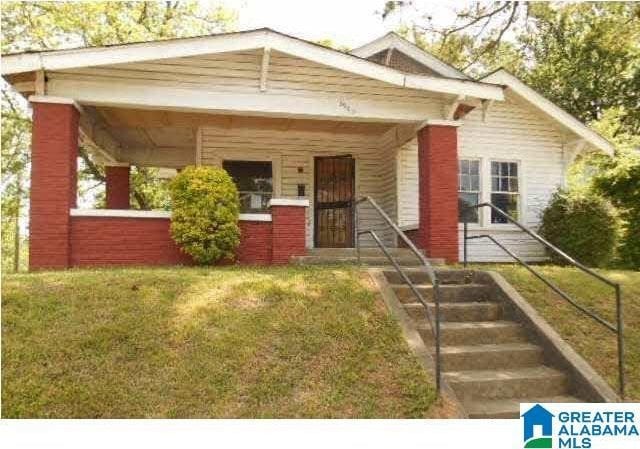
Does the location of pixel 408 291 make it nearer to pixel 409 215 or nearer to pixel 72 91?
pixel 409 215

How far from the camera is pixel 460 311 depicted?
691 cm

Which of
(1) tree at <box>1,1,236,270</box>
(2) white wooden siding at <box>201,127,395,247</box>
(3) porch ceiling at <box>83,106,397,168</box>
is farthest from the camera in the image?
(1) tree at <box>1,1,236,270</box>

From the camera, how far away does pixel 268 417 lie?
4758mm

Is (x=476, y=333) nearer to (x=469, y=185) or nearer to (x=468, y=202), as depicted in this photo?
(x=468, y=202)

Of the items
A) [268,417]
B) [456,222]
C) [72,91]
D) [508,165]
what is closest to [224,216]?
[72,91]

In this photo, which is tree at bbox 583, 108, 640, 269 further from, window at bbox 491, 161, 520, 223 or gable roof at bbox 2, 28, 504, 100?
gable roof at bbox 2, 28, 504, 100

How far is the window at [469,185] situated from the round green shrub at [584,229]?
1803mm

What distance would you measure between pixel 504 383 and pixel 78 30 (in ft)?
79.2

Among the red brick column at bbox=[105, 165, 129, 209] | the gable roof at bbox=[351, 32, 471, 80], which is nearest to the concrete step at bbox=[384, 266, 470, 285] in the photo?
the gable roof at bbox=[351, 32, 471, 80]

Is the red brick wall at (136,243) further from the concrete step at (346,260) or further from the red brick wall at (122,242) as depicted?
the concrete step at (346,260)

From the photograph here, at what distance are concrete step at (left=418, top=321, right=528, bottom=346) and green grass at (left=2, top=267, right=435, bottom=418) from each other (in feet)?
1.82

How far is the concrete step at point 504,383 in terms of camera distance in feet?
17.9

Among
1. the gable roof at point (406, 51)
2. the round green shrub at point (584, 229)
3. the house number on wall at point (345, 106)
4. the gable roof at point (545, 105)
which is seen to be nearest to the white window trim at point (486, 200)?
the round green shrub at point (584, 229)

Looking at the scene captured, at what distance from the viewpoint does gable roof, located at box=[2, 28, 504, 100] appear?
8.73 metres
